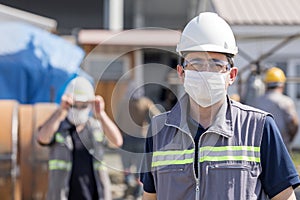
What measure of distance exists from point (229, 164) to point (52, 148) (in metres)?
3.19

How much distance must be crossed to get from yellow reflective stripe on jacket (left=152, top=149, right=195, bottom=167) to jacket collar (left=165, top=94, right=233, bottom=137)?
93 millimetres

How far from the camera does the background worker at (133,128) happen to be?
13.8 ft

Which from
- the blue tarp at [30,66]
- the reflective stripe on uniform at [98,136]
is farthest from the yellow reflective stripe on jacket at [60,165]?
the blue tarp at [30,66]

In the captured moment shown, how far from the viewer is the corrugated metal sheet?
16438mm

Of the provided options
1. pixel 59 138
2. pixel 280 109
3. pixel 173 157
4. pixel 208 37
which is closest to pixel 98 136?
pixel 59 138

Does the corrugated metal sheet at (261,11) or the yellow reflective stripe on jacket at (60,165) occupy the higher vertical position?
the corrugated metal sheet at (261,11)

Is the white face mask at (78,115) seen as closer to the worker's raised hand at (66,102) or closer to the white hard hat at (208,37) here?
the worker's raised hand at (66,102)

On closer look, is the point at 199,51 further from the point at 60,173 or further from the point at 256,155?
the point at 60,173

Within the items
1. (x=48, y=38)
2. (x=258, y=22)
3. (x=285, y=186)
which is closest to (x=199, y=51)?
(x=285, y=186)

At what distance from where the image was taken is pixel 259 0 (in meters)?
18.3

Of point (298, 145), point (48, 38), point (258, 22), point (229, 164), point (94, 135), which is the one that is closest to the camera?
point (229, 164)

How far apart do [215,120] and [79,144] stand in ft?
9.19

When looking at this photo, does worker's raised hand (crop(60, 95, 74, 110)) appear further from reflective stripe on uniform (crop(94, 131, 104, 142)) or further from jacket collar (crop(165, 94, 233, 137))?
jacket collar (crop(165, 94, 233, 137))

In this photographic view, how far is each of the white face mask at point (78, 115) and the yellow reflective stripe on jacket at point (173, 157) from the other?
8.19 feet
